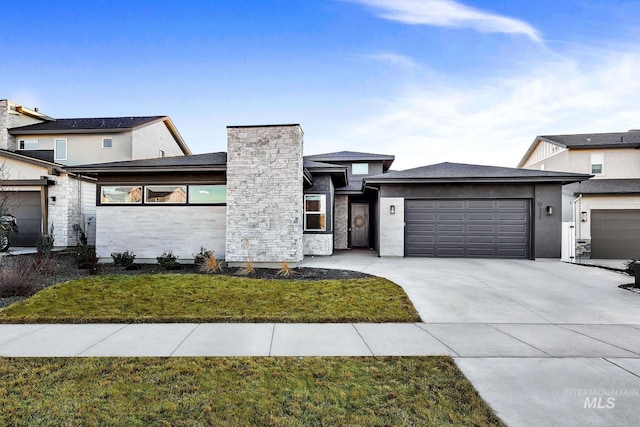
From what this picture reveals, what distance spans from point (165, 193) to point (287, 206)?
15.8ft

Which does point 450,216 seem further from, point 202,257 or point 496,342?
point 202,257

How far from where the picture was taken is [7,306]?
578 cm

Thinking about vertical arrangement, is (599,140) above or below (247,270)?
above

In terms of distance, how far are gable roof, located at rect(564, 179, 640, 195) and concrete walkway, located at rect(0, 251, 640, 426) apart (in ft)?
32.4

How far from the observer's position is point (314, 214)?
12508 mm

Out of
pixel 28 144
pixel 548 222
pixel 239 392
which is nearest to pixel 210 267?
pixel 239 392

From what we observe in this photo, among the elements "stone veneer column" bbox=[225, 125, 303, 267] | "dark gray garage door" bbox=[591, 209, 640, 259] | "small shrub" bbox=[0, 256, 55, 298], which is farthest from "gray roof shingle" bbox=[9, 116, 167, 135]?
"dark gray garage door" bbox=[591, 209, 640, 259]

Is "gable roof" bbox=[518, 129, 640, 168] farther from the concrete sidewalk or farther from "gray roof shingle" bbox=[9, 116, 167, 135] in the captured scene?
"gray roof shingle" bbox=[9, 116, 167, 135]

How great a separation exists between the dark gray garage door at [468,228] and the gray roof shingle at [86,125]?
55.7 ft

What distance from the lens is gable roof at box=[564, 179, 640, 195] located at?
14.4 meters

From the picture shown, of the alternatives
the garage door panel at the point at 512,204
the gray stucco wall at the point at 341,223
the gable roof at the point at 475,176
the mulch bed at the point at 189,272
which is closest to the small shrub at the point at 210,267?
the mulch bed at the point at 189,272

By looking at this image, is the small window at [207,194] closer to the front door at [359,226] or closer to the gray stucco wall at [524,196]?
the gray stucco wall at [524,196]

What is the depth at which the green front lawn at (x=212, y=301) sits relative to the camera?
5.25 metres

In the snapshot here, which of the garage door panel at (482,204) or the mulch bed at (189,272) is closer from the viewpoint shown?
the mulch bed at (189,272)
